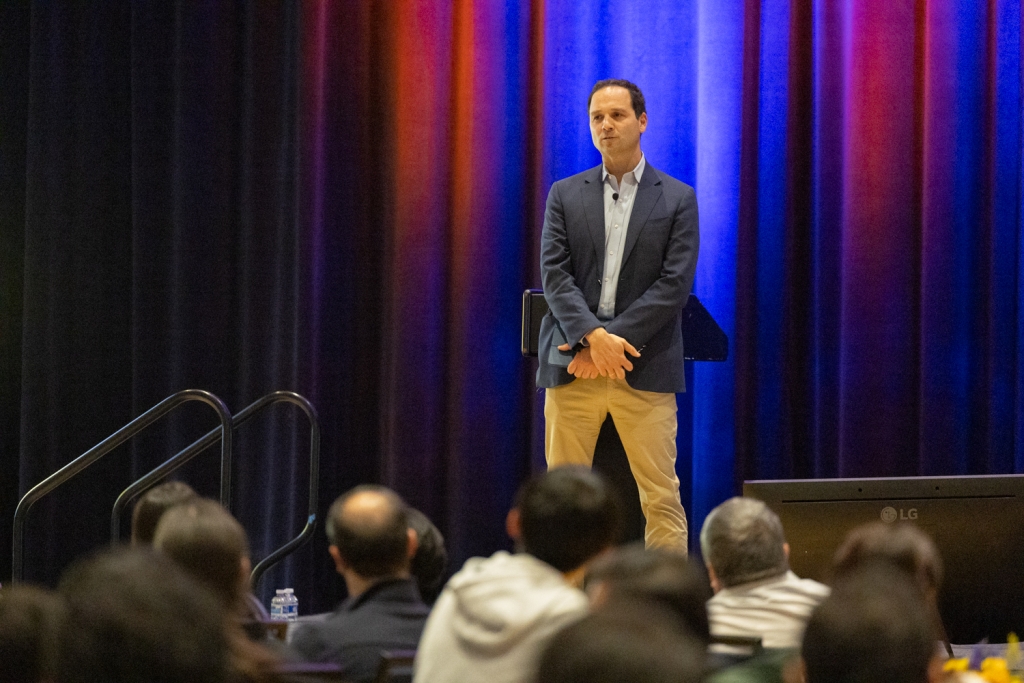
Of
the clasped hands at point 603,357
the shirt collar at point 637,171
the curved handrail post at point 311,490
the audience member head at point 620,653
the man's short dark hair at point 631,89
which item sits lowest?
the curved handrail post at point 311,490

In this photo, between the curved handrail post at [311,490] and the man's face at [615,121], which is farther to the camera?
the curved handrail post at [311,490]

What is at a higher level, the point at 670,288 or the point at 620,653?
the point at 670,288

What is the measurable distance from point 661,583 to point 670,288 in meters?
2.24

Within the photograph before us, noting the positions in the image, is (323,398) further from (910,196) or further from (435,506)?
(910,196)

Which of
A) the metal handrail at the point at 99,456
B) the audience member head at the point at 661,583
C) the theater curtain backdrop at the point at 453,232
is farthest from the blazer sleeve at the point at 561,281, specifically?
the audience member head at the point at 661,583

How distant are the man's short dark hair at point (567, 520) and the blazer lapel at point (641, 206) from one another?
1.88 meters

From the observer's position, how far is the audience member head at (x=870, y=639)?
4.45 feet

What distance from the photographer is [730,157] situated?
484 centimetres

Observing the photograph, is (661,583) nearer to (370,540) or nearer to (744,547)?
(744,547)

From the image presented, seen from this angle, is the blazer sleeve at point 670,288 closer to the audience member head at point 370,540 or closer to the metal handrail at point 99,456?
the metal handrail at point 99,456

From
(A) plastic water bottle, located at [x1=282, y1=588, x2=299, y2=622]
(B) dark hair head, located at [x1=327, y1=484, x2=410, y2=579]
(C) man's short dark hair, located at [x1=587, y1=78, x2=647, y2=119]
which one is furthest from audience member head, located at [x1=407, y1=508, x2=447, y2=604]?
(A) plastic water bottle, located at [x1=282, y1=588, x2=299, y2=622]

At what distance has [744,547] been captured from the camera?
2193 mm

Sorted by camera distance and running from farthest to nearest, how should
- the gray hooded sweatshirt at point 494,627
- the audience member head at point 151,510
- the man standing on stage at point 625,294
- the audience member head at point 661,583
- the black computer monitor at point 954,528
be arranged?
the man standing on stage at point 625,294
the black computer monitor at point 954,528
the audience member head at point 151,510
the gray hooded sweatshirt at point 494,627
the audience member head at point 661,583

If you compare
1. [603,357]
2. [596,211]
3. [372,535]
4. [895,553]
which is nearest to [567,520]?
[372,535]
